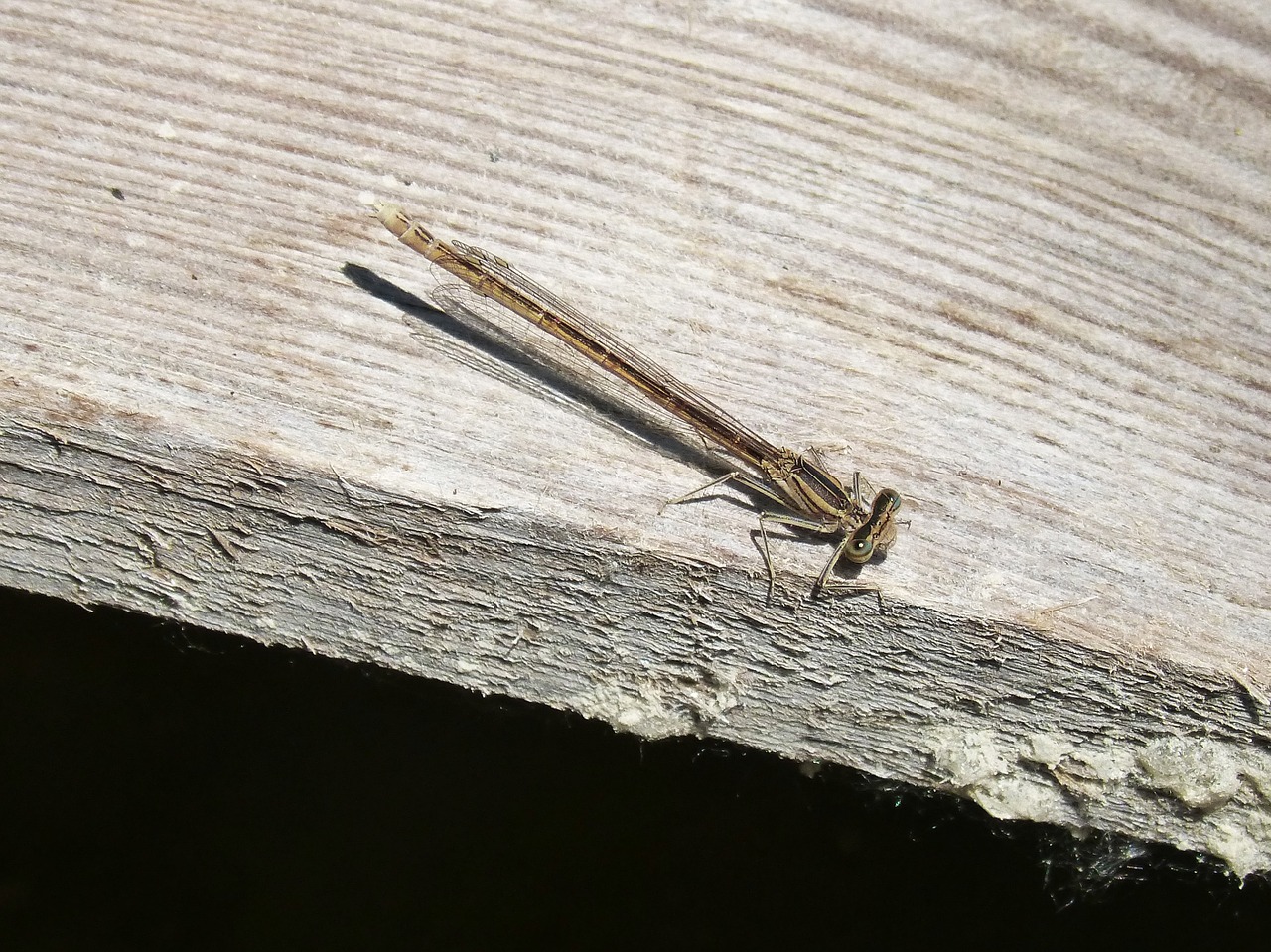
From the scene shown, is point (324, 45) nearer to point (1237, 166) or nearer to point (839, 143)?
A: point (839, 143)

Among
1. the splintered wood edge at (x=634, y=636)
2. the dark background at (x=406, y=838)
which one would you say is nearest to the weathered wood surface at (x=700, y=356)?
the splintered wood edge at (x=634, y=636)

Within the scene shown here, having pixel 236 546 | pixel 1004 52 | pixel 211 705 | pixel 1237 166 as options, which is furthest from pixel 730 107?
pixel 211 705

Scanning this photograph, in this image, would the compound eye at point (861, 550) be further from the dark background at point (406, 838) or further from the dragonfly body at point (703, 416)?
the dark background at point (406, 838)

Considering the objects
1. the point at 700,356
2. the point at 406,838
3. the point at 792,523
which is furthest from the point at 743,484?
the point at 406,838

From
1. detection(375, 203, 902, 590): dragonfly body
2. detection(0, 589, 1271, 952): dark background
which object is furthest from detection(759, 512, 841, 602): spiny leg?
detection(0, 589, 1271, 952): dark background

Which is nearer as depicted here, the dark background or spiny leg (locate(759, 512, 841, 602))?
spiny leg (locate(759, 512, 841, 602))

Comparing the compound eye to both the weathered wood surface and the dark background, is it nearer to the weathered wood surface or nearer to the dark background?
the weathered wood surface
